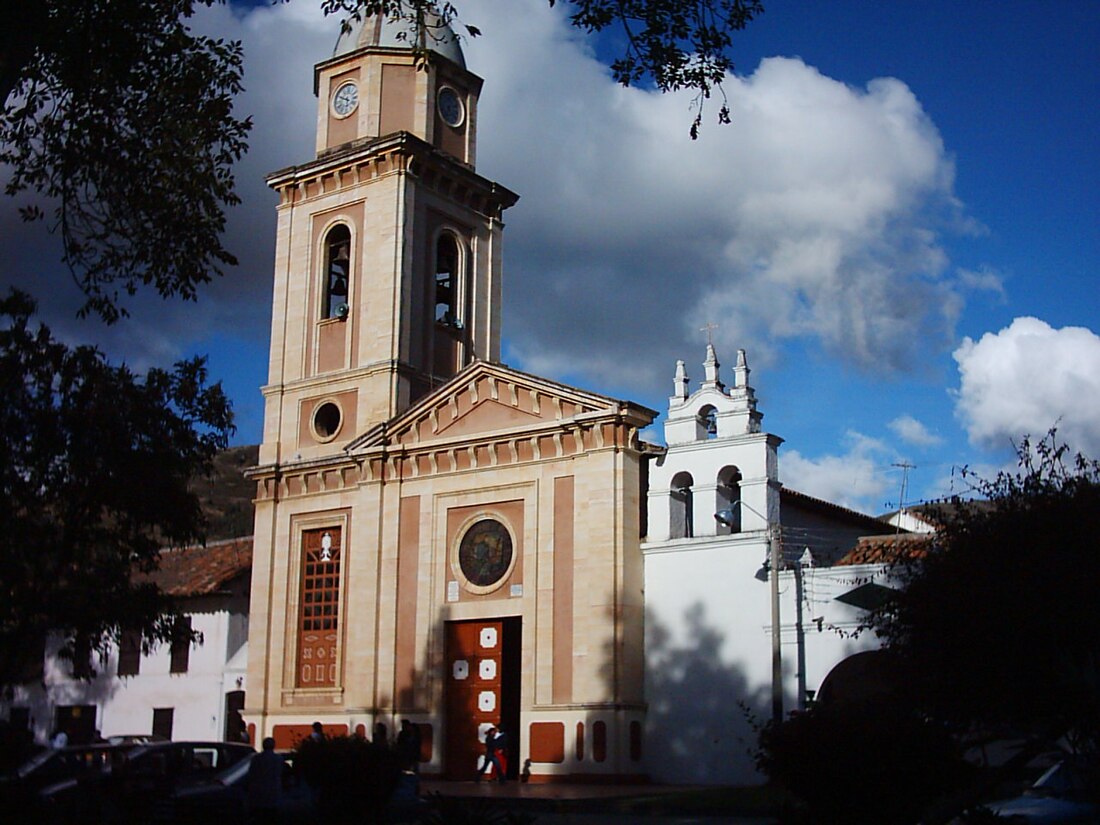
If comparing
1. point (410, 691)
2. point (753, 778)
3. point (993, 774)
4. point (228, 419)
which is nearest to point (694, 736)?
point (753, 778)

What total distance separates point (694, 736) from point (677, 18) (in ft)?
55.4

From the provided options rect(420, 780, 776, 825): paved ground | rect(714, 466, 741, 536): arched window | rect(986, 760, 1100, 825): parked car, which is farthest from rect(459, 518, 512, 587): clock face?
rect(986, 760, 1100, 825): parked car

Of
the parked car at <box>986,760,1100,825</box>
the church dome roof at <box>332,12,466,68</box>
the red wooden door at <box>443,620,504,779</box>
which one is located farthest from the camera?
the church dome roof at <box>332,12,466,68</box>

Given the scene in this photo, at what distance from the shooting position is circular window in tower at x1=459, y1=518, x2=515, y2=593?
96.1ft

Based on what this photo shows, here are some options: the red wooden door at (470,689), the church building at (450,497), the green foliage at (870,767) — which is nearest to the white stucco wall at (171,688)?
the church building at (450,497)

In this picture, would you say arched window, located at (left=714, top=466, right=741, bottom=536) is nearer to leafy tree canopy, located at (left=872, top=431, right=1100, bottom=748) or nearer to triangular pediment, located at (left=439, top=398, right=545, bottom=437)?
triangular pediment, located at (left=439, top=398, right=545, bottom=437)

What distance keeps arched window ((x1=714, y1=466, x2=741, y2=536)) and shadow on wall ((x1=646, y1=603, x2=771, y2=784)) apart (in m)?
1.75

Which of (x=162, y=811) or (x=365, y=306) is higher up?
(x=365, y=306)

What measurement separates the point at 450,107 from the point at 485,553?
12.3 metres

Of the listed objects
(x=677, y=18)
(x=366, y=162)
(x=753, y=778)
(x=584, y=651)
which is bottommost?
(x=753, y=778)

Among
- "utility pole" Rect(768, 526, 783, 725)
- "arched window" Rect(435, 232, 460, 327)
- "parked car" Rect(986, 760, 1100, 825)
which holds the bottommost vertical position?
"parked car" Rect(986, 760, 1100, 825)

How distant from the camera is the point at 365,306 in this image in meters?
A: 32.7

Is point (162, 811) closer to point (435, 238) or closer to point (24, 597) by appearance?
point (24, 597)

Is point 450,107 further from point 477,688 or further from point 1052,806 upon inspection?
point 1052,806
